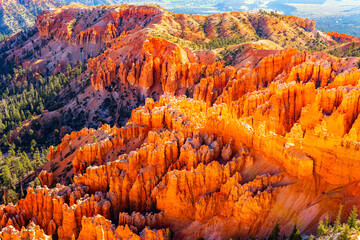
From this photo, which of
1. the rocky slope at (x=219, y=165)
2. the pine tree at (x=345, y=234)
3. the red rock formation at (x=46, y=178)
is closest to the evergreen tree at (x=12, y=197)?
the red rock formation at (x=46, y=178)

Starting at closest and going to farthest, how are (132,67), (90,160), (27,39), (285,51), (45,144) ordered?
(90,160) < (285,51) < (45,144) < (132,67) < (27,39)

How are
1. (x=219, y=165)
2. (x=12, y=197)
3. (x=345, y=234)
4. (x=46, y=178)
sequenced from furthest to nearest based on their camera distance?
1. (x=46, y=178)
2. (x=12, y=197)
3. (x=219, y=165)
4. (x=345, y=234)

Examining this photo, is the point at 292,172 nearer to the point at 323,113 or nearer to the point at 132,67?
the point at 323,113

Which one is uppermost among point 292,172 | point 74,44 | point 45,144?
point 292,172

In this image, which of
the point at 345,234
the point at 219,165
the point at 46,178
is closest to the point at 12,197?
the point at 46,178

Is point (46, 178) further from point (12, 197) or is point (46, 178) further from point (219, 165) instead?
point (219, 165)

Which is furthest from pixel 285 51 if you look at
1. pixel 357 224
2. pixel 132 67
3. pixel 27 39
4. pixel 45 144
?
pixel 27 39

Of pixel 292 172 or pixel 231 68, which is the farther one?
pixel 231 68

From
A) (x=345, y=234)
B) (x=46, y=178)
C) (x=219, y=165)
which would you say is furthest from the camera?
(x=46, y=178)

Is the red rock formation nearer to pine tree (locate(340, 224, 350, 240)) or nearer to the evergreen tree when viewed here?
the evergreen tree

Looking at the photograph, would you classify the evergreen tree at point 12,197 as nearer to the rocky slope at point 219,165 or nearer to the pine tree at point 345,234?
the rocky slope at point 219,165

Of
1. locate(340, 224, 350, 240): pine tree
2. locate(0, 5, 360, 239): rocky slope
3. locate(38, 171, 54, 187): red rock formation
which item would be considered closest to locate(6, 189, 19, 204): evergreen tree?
locate(38, 171, 54, 187): red rock formation
